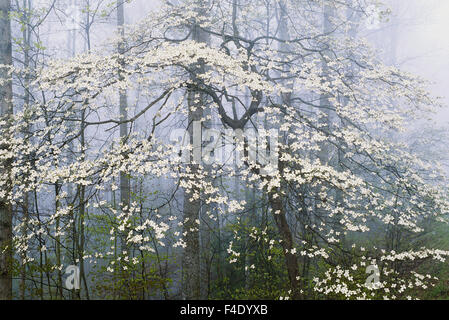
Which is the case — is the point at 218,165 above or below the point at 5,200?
above

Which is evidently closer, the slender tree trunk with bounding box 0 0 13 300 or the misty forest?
the misty forest

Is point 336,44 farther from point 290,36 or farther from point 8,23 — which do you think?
point 8,23

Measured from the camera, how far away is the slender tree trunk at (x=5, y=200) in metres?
5.98

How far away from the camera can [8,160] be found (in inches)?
231

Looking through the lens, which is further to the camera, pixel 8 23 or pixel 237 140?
pixel 8 23

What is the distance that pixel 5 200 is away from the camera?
239 inches

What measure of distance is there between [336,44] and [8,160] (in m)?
8.08

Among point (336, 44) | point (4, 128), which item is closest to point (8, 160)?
point (4, 128)

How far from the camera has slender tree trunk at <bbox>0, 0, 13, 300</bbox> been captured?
5.98 meters

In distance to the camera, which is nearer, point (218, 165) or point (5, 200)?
point (218, 165)

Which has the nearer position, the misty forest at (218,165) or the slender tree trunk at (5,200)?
the misty forest at (218,165)
